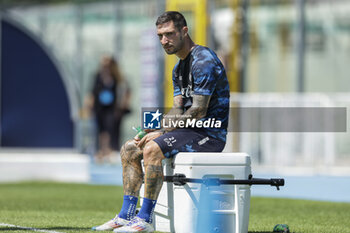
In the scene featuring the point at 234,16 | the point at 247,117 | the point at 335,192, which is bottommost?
the point at 335,192

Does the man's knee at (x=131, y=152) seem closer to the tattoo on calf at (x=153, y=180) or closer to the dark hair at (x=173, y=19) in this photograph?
→ the tattoo on calf at (x=153, y=180)

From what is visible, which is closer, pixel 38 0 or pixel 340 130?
pixel 340 130

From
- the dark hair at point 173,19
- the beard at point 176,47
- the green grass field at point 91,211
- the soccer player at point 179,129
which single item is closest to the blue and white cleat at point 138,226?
the soccer player at point 179,129

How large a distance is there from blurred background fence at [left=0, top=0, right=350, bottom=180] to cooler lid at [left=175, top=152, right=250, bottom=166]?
299 inches

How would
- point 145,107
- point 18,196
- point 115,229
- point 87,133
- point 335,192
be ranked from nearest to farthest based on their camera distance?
point 115,229 → point 18,196 → point 335,192 → point 145,107 → point 87,133

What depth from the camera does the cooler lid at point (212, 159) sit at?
6.72m

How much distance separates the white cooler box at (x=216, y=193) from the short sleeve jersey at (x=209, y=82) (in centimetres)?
33

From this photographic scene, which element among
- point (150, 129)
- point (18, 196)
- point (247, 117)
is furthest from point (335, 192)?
point (150, 129)

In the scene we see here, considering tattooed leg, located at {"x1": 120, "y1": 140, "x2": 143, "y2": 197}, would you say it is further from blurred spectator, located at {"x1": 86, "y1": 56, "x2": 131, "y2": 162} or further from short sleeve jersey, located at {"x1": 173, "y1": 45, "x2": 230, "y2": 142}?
blurred spectator, located at {"x1": 86, "y1": 56, "x2": 131, "y2": 162}

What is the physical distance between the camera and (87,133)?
22750mm

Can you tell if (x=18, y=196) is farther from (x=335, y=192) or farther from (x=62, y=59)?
(x=62, y=59)

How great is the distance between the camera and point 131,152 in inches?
286

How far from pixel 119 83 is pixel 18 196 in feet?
20.4

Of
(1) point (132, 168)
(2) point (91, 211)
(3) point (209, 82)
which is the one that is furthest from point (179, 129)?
(2) point (91, 211)
